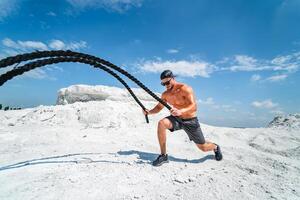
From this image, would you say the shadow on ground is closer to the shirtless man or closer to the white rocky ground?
the white rocky ground

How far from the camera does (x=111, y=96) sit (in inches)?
628

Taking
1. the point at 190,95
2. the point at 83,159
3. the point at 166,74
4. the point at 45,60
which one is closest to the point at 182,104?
the point at 190,95

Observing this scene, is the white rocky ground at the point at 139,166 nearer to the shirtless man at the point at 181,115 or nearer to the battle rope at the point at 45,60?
the shirtless man at the point at 181,115

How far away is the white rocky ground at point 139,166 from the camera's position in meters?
3.82

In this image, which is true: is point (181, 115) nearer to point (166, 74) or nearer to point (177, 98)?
point (177, 98)

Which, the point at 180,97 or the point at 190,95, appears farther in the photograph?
the point at 180,97

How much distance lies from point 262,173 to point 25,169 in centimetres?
474

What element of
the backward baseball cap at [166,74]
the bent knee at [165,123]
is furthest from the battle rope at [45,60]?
the bent knee at [165,123]

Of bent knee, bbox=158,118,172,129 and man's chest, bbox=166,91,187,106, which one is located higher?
man's chest, bbox=166,91,187,106

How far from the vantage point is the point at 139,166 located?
5.09 metres

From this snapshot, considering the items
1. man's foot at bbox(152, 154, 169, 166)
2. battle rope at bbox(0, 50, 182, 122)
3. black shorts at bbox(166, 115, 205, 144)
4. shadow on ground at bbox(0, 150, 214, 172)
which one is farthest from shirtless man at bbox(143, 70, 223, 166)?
battle rope at bbox(0, 50, 182, 122)

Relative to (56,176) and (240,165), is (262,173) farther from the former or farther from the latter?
(56,176)

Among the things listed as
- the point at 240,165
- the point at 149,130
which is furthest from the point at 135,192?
the point at 149,130

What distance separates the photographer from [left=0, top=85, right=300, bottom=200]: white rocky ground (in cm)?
382
